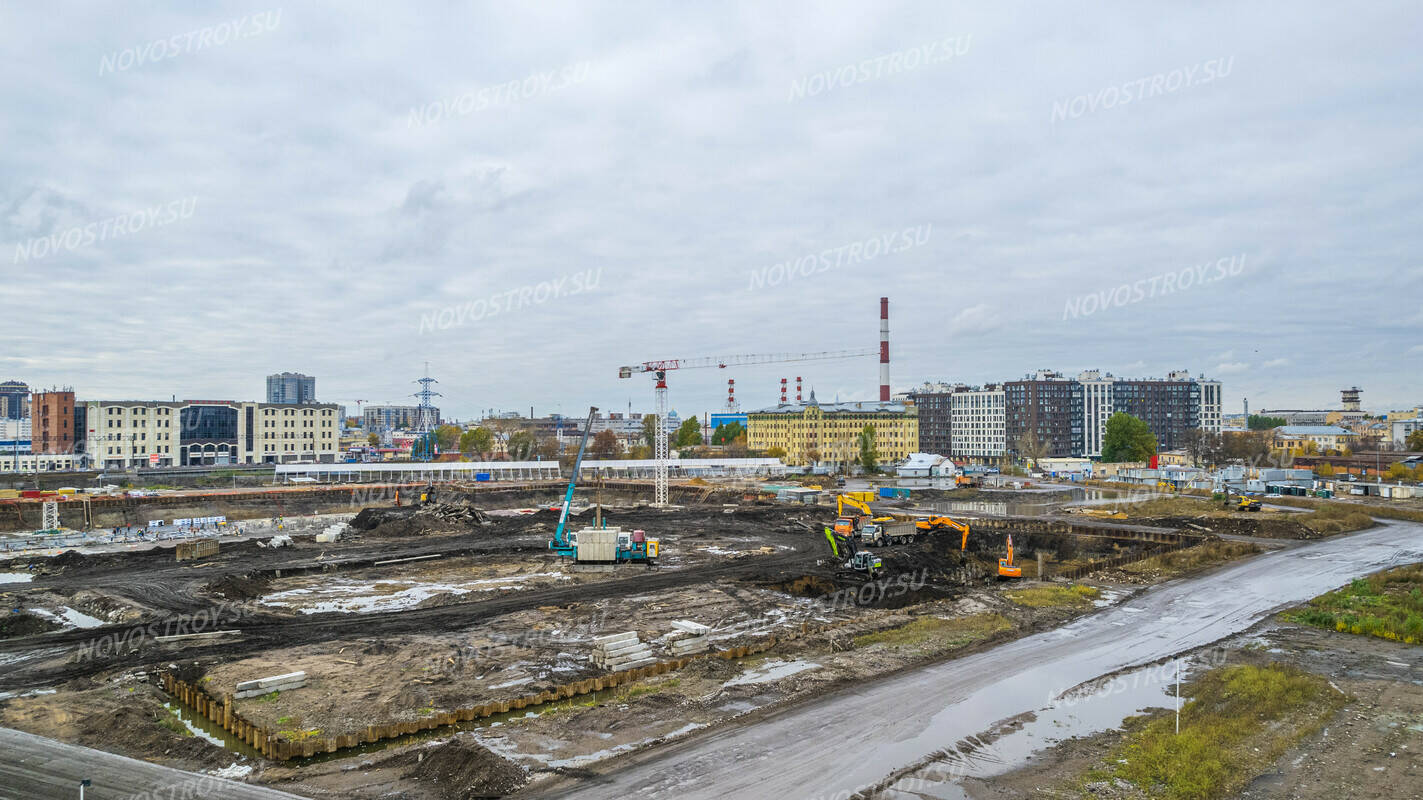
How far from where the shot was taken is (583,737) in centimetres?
1875

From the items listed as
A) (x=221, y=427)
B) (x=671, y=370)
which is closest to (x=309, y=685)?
(x=671, y=370)

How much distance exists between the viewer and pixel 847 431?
470 ft

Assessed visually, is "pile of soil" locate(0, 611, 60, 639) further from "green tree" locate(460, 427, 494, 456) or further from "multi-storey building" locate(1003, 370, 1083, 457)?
"multi-storey building" locate(1003, 370, 1083, 457)

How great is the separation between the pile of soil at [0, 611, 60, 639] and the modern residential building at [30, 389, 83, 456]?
4291 inches

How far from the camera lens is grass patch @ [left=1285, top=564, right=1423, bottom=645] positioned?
27688 millimetres

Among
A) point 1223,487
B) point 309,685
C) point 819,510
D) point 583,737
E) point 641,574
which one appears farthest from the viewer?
point 1223,487

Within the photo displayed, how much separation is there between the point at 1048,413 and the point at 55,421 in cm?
17900

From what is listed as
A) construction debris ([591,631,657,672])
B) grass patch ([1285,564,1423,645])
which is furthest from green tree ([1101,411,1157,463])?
construction debris ([591,631,657,672])

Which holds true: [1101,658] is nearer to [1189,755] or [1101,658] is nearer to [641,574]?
[1189,755]

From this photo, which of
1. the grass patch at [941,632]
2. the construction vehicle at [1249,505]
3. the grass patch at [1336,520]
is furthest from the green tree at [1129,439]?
the grass patch at [941,632]

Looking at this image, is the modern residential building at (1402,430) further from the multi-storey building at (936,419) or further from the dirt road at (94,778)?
the dirt road at (94,778)

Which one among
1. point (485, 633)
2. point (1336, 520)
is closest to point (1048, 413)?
point (1336, 520)

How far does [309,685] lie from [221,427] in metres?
120

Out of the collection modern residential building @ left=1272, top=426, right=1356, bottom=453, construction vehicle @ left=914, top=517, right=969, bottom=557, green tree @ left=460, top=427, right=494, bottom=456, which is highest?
green tree @ left=460, top=427, right=494, bottom=456
